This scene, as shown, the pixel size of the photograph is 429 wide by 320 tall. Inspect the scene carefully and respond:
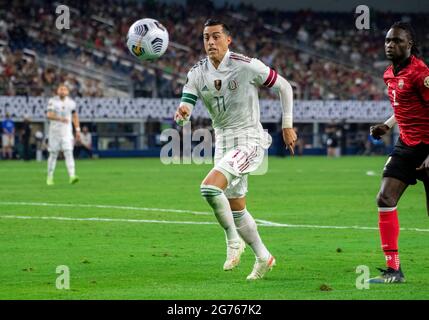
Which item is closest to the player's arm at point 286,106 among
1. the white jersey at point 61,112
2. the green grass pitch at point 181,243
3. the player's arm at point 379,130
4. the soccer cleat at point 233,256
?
the player's arm at point 379,130

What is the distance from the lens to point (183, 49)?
168 ft

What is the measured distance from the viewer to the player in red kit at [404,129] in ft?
30.8

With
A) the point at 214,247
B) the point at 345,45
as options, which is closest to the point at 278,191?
the point at 214,247

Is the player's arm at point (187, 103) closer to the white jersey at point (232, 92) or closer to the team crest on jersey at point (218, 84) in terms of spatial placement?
the white jersey at point (232, 92)

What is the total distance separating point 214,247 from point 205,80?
2.79 meters

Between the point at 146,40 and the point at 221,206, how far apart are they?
3.22 meters

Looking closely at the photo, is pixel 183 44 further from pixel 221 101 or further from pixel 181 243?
pixel 221 101

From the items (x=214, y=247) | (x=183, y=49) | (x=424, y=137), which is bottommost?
(x=214, y=247)

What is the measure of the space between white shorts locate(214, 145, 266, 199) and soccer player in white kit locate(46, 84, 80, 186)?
1516 cm

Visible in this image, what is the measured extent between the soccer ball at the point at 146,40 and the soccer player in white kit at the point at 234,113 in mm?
1739

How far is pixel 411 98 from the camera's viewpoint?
9.55 meters

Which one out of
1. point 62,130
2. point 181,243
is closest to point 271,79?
point 181,243

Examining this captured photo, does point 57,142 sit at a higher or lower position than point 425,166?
higher

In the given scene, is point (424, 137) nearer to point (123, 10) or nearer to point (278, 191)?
point (278, 191)
